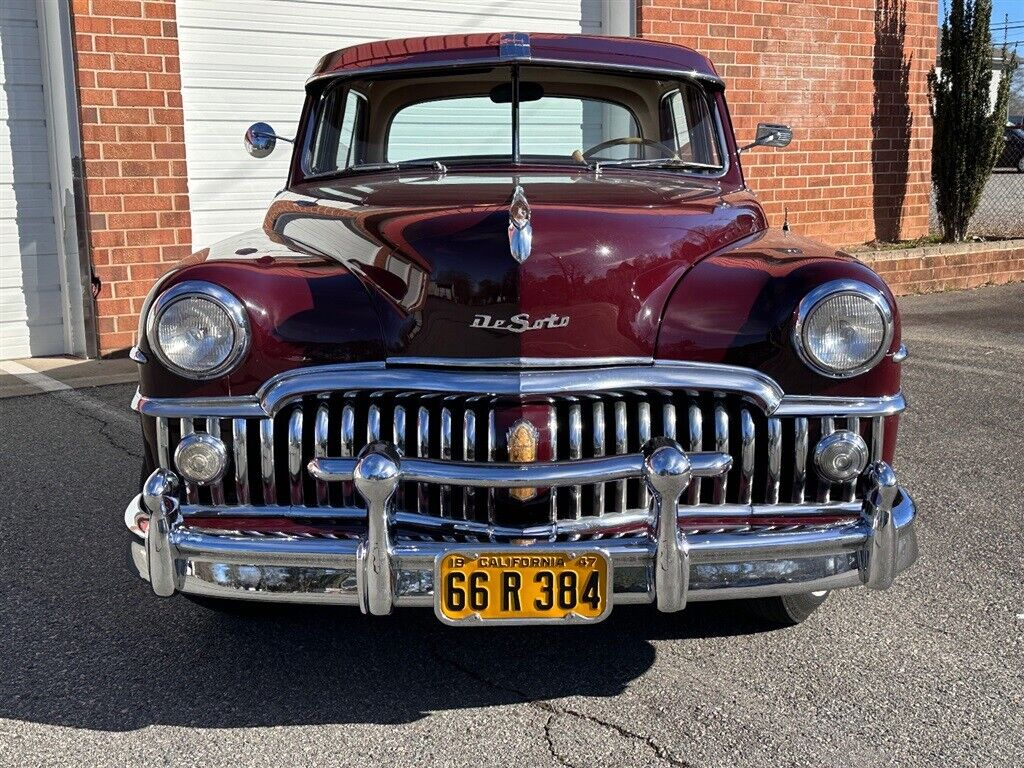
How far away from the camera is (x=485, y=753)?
2.45 m

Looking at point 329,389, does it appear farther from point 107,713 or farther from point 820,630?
point 820,630

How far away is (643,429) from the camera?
252 centimetres

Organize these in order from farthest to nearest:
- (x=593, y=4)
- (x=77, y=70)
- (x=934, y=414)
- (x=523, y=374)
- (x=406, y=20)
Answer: (x=593, y=4)
(x=406, y=20)
(x=77, y=70)
(x=934, y=414)
(x=523, y=374)

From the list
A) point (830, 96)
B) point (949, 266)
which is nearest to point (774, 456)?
point (949, 266)

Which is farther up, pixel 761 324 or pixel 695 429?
pixel 761 324

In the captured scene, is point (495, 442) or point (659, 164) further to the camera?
point (659, 164)

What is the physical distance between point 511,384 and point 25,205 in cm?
521

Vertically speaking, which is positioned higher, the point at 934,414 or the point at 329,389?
the point at 329,389

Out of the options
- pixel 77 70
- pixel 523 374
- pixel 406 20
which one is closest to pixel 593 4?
pixel 406 20

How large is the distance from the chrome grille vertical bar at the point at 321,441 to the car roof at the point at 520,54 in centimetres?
168

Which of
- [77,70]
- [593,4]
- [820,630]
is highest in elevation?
[593,4]

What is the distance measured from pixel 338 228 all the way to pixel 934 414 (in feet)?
11.7

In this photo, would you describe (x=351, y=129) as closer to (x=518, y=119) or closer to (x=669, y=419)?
(x=518, y=119)

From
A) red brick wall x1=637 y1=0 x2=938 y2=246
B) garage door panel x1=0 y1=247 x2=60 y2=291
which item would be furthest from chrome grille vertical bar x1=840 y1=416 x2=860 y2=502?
red brick wall x1=637 y1=0 x2=938 y2=246
